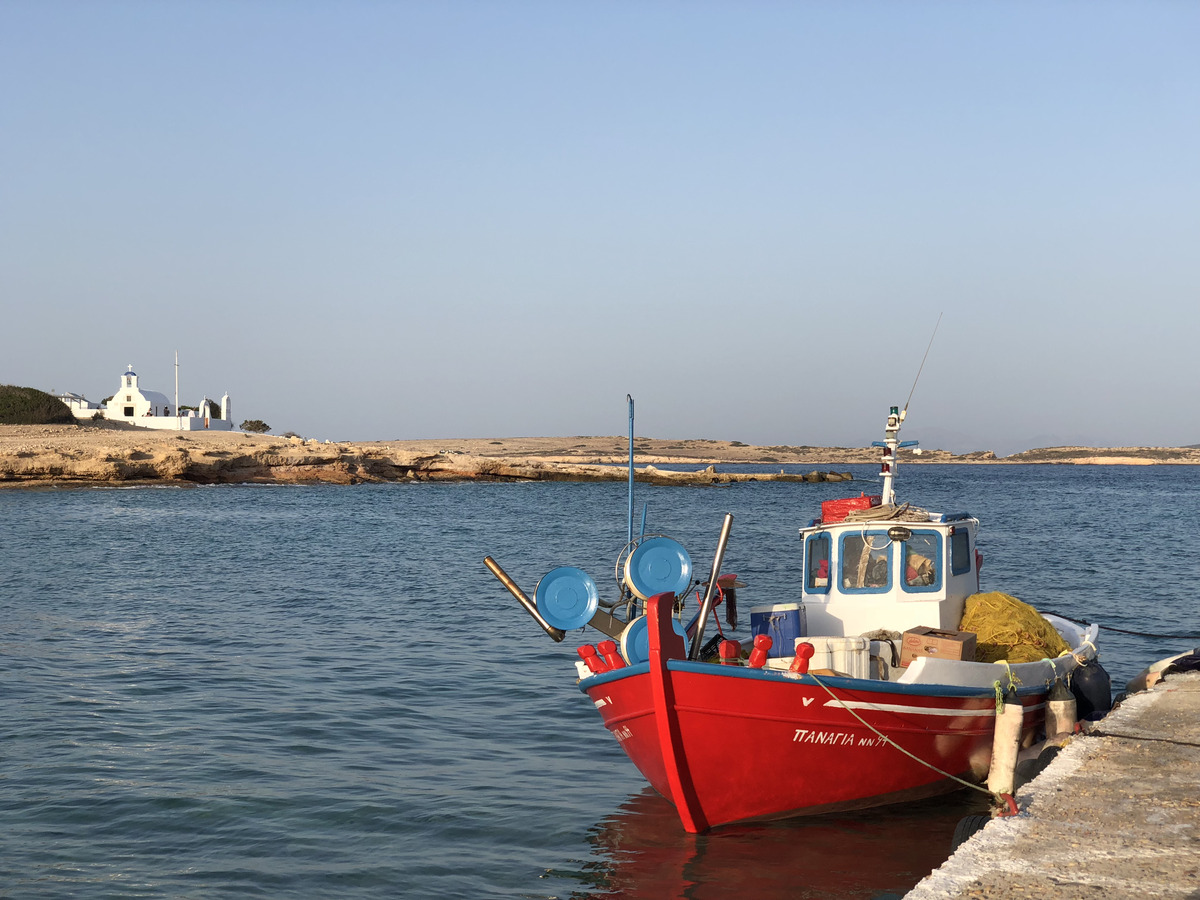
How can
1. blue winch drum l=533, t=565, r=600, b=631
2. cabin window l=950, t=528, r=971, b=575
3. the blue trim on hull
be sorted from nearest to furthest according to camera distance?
the blue trim on hull → blue winch drum l=533, t=565, r=600, b=631 → cabin window l=950, t=528, r=971, b=575

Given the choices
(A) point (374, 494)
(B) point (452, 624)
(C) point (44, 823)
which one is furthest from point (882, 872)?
(A) point (374, 494)

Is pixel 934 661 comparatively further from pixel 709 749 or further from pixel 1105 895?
pixel 1105 895

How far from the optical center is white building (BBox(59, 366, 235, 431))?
98.3m

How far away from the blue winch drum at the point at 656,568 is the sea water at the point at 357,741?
5.07 ft

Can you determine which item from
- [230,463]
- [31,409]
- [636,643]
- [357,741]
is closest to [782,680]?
[636,643]

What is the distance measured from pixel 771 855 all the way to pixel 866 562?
4.06 metres

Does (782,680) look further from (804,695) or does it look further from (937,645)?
(937,645)

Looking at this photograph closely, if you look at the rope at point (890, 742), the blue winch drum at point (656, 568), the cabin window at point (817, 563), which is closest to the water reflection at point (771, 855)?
the rope at point (890, 742)

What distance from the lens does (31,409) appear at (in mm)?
93812

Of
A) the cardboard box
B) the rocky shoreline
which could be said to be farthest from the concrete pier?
the rocky shoreline

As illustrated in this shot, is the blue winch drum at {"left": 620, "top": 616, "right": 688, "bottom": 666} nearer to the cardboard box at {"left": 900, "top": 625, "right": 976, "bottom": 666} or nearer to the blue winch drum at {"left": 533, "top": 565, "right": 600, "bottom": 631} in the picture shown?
the blue winch drum at {"left": 533, "top": 565, "right": 600, "bottom": 631}

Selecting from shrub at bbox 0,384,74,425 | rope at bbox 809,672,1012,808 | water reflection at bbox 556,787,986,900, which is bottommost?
water reflection at bbox 556,787,986,900

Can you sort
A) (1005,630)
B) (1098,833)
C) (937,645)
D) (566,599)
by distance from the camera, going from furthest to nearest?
1. (1005,630)
2. (937,645)
3. (566,599)
4. (1098,833)

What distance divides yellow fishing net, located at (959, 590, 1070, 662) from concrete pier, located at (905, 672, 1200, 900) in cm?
191
